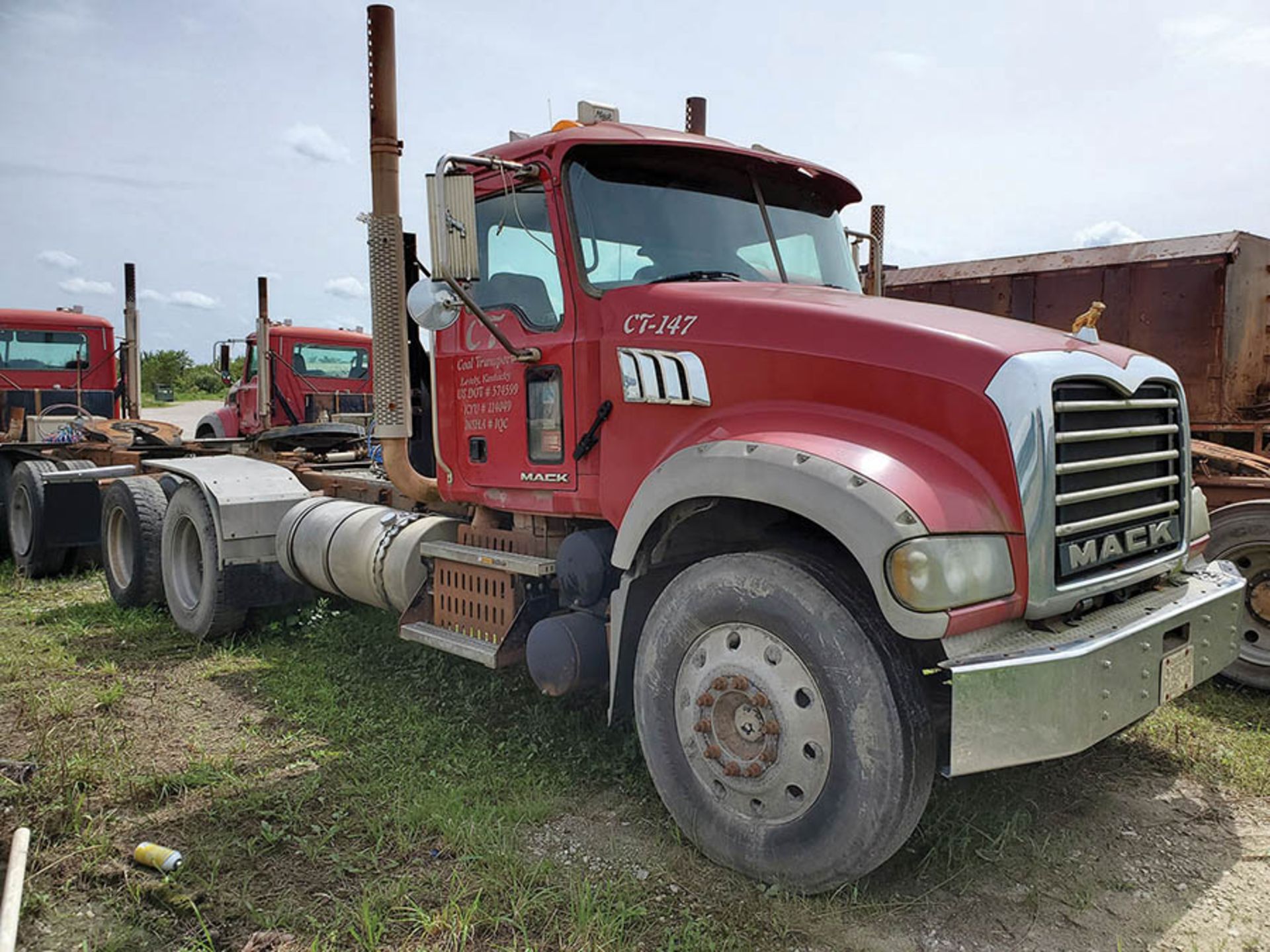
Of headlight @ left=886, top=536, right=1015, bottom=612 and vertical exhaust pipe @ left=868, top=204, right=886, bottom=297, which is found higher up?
vertical exhaust pipe @ left=868, top=204, right=886, bottom=297

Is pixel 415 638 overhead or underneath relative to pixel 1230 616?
underneath

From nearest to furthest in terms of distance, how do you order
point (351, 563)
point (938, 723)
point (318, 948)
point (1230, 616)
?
point (318, 948)
point (938, 723)
point (1230, 616)
point (351, 563)

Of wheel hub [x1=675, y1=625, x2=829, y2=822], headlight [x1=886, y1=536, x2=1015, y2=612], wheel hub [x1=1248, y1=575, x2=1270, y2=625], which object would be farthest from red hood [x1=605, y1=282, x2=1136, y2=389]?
wheel hub [x1=1248, y1=575, x2=1270, y2=625]

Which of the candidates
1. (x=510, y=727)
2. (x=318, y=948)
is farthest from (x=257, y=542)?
(x=318, y=948)

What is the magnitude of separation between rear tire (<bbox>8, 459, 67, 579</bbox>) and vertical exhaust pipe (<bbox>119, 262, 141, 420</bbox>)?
7.51 feet

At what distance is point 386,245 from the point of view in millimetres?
4840

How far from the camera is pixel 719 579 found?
325cm

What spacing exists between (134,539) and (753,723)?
560 centimetres

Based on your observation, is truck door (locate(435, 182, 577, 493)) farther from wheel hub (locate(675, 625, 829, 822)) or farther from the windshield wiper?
wheel hub (locate(675, 625, 829, 822))

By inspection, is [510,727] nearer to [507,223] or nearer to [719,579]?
[719,579]

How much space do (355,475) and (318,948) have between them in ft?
13.7

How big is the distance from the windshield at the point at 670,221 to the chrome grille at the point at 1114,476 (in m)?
1.45

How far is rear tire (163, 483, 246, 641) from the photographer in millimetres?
6246

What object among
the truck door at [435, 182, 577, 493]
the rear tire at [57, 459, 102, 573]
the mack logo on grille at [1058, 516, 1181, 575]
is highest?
the truck door at [435, 182, 577, 493]
